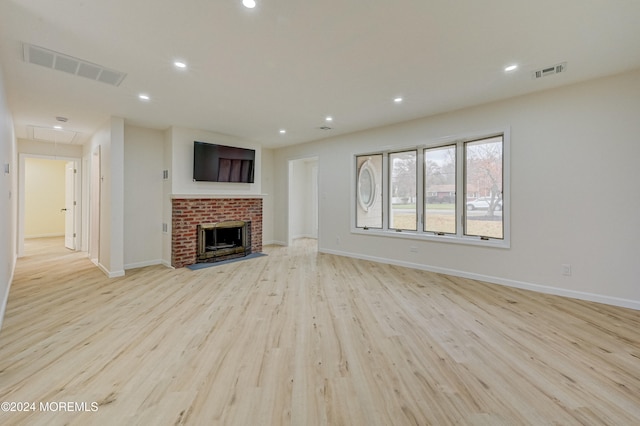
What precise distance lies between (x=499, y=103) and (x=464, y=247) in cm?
213

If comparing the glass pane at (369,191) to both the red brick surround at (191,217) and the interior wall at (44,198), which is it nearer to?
the red brick surround at (191,217)

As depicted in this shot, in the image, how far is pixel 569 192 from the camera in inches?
134

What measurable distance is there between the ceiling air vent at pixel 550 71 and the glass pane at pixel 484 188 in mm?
1002

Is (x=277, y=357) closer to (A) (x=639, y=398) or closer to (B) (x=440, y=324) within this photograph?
(B) (x=440, y=324)

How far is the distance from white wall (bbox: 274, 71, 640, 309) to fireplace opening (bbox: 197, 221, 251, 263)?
3.84 meters

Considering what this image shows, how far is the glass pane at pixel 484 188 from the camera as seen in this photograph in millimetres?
4020

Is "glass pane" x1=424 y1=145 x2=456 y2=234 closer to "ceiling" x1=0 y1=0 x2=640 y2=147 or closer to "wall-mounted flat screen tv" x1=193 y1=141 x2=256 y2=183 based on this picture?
"ceiling" x1=0 y1=0 x2=640 y2=147

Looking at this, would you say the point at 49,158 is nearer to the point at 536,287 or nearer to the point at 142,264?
the point at 142,264

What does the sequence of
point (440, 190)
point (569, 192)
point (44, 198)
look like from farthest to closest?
point (44, 198), point (440, 190), point (569, 192)

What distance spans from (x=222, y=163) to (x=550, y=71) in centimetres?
513

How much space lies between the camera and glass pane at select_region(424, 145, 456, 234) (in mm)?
4547

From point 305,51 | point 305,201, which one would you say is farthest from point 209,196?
point 305,201

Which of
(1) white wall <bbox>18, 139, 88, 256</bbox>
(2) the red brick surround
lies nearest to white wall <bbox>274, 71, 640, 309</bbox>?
(2) the red brick surround

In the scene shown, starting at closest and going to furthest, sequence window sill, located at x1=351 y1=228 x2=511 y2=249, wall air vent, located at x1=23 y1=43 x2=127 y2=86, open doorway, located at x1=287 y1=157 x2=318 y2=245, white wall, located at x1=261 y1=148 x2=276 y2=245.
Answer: wall air vent, located at x1=23 y1=43 x2=127 y2=86 → window sill, located at x1=351 y1=228 x2=511 y2=249 → white wall, located at x1=261 y1=148 x2=276 y2=245 → open doorway, located at x1=287 y1=157 x2=318 y2=245
